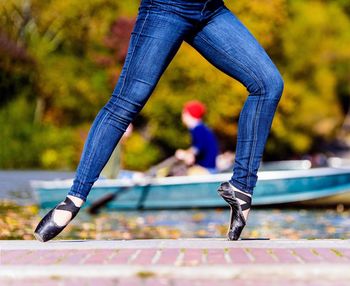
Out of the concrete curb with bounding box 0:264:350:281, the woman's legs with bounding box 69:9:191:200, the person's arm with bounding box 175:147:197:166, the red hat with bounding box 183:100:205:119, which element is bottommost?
the person's arm with bounding box 175:147:197:166

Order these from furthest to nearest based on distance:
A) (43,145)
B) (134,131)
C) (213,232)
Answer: (134,131), (43,145), (213,232)

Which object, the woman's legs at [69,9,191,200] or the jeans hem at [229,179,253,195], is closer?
the woman's legs at [69,9,191,200]

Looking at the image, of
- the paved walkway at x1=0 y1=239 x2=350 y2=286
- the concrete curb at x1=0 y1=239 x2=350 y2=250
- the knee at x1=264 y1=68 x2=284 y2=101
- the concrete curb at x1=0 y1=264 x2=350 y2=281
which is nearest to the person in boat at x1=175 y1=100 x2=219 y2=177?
the knee at x1=264 y1=68 x2=284 y2=101

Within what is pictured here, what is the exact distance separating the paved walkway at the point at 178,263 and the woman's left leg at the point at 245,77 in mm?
471

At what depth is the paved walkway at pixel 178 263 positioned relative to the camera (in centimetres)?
483

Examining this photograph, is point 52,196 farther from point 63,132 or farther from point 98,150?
point 63,132

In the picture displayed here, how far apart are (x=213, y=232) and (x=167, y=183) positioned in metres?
4.34

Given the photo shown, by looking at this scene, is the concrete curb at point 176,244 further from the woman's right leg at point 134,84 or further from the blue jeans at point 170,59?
the blue jeans at point 170,59

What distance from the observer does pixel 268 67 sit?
614 centimetres

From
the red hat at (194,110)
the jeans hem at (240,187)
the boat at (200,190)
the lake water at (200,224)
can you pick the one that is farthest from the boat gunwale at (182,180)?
the jeans hem at (240,187)

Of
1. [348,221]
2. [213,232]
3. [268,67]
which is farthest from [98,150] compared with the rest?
[348,221]

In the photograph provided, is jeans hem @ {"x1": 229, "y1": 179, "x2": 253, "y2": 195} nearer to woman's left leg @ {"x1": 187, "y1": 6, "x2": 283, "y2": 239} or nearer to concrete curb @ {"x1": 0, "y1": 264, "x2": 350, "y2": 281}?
woman's left leg @ {"x1": 187, "y1": 6, "x2": 283, "y2": 239}

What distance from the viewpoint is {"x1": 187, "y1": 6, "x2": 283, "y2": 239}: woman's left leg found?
242 inches

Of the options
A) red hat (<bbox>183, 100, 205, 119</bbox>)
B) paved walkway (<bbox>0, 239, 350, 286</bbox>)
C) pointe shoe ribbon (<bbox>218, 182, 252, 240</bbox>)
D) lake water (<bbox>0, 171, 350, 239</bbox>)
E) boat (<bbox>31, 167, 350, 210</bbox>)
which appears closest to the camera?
paved walkway (<bbox>0, 239, 350, 286</bbox>)
